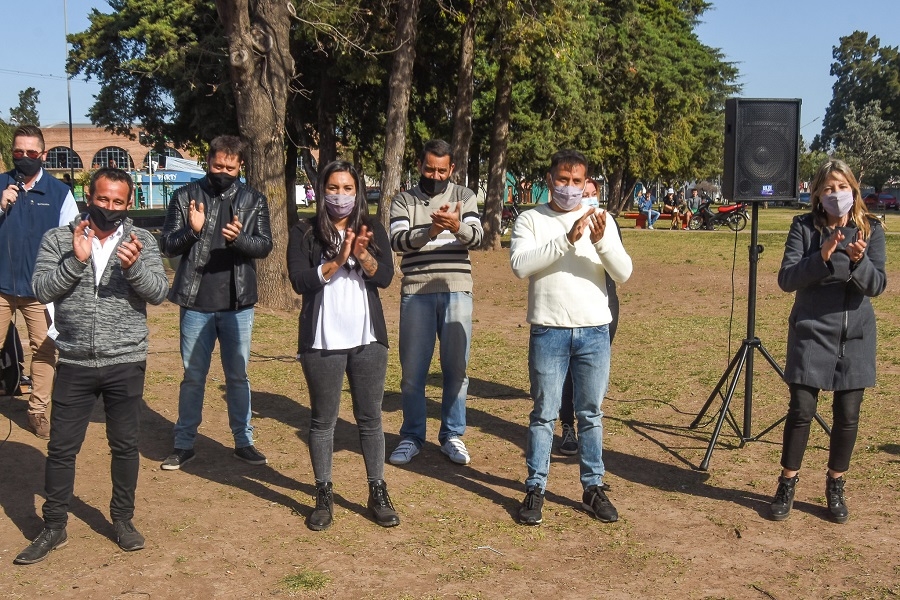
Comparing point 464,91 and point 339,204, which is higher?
point 464,91

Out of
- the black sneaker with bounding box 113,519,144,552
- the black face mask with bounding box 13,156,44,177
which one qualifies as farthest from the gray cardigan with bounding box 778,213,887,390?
the black face mask with bounding box 13,156,44,177

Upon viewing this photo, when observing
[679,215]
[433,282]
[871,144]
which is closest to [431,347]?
[433,282]

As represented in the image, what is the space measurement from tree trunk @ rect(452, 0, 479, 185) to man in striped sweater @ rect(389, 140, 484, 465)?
13403 millimetres

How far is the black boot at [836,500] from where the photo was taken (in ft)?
16.4

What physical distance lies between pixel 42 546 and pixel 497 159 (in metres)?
19.7

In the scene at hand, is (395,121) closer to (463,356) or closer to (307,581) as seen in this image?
(463,356)

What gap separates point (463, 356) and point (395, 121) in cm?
1089

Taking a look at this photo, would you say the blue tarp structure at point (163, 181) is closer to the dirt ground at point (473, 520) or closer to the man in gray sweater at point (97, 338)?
the dirt ground at point (473, 520)

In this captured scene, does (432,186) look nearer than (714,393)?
Yes

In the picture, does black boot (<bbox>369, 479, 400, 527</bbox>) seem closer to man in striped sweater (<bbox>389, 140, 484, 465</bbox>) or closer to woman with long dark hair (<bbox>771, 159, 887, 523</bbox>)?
man in striped sweater (<bbox>389, 140, 484, 465</bbox>)

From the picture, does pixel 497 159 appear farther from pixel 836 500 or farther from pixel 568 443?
pixel 836 500

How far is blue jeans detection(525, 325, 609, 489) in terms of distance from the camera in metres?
4.92

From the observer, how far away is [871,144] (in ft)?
255

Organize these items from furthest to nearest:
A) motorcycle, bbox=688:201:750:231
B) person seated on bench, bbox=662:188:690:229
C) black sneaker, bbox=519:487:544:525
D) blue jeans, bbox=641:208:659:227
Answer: blue jeans, bbox=641:208:659:227 → person seated on bench, bbox=662:188:690:229 → motorcycle, bbox=688:201:750:231 → black sneaker, bbox=519:487:544:525
